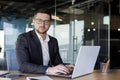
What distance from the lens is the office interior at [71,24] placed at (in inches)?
258

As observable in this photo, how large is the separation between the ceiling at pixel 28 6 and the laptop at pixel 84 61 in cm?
438

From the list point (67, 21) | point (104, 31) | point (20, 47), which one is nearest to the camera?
point (20, 47)

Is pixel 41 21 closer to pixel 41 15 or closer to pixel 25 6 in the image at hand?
pixel 41 15

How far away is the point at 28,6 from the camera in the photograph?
679 cm

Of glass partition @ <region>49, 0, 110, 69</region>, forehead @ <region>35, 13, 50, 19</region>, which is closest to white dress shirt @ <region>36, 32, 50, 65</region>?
forehead @ <region>35, 13, 50, 19</region>

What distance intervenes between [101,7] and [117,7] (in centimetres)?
78

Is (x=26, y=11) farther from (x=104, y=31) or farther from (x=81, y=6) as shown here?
(x=104, y=31)

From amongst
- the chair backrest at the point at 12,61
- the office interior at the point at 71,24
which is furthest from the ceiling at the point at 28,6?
the chair backrest at the point at 12,61

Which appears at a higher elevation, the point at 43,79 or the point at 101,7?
the point at 101,7

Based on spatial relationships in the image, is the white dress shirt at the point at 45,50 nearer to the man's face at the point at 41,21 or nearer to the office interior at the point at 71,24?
the man's face at the point at 41,21

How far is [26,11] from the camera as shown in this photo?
22.0 feet

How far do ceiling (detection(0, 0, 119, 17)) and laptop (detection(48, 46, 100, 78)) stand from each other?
438cm

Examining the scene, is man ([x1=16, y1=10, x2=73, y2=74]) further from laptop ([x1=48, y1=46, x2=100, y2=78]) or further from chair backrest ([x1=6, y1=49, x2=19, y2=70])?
chair backrest ([x1=6, y1=49, x2=19, y2=70])

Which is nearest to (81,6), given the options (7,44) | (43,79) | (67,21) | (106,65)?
(67,21)
